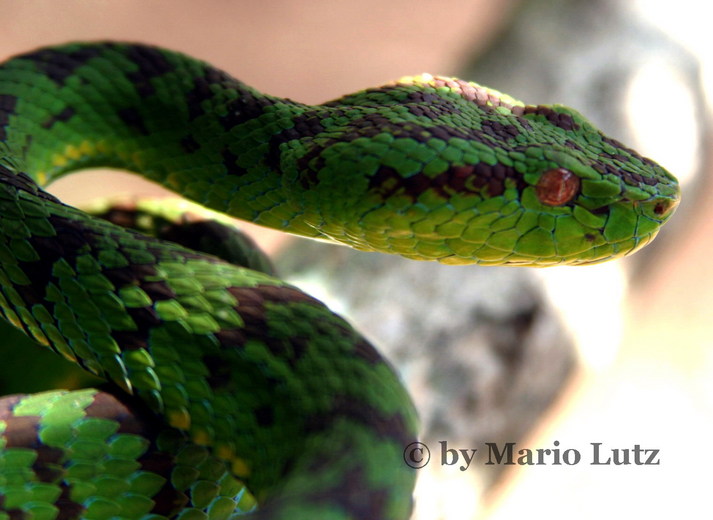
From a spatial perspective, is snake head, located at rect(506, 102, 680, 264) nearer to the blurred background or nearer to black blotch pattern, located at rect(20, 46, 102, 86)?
the blurred background

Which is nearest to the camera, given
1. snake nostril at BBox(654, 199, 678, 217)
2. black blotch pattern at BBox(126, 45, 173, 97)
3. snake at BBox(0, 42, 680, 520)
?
snake at BBox(0, 42, 680, 520)

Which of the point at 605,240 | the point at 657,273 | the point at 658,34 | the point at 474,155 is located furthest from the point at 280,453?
the point at 658,34

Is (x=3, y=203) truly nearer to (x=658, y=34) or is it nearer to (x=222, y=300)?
(x=222, y=300)

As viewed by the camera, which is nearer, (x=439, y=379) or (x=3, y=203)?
(x=3, y=203)

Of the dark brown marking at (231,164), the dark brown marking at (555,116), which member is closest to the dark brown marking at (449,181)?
the dark brown marking at (555,116)

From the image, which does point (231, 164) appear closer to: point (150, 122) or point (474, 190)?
point (150, 122)

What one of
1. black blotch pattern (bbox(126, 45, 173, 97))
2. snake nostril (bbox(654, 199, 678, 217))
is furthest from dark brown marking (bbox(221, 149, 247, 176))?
snake nostril (bbox(654, 199, 678, 217))

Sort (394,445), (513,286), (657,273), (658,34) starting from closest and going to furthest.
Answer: (394,445) < (513,286) < (657,273) < (658,34)
